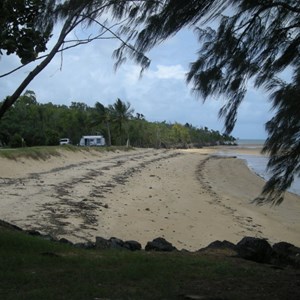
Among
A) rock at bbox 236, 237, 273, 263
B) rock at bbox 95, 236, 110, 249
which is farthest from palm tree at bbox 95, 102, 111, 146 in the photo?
rock at bbox 236, 237, 273, 263

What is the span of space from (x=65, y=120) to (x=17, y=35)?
6892cm

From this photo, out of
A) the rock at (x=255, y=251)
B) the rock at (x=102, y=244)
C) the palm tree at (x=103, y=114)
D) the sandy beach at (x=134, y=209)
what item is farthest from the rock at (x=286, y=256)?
the palm tree at (x=103, y=114)

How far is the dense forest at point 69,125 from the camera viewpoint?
182 ft

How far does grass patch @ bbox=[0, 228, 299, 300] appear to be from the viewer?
457cm

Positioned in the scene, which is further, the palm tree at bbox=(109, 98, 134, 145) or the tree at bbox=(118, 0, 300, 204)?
the palm tree at bbox=(109, 98, 134, 145)

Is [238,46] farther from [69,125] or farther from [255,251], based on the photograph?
[69,125]

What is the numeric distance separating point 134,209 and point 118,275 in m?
11.0

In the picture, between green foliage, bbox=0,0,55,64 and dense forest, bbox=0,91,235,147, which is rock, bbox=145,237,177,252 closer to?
green foliage, bbox=0,0,55,64

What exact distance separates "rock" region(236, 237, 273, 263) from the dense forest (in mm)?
27659

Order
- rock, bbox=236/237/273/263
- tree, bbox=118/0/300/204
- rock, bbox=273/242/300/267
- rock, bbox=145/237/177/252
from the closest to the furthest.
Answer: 1. tree, bbox=118/0/300/204
2. rock, bbox=236/237/273/263
3. rock, bbox=273/242/300/267
4. rock, bbox=145/237/177/252

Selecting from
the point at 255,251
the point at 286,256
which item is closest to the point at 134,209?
the point at 286,256

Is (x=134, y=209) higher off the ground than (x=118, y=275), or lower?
lower

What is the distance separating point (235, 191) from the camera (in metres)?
25.5

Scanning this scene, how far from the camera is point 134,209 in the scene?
16281 millimetres
